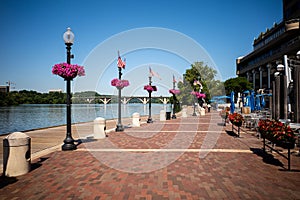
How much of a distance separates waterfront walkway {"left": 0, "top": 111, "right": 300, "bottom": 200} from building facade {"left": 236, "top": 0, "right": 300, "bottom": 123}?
14.4ft

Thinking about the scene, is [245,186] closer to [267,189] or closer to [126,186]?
[267,189]

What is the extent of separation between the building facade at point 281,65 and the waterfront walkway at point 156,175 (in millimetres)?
4398

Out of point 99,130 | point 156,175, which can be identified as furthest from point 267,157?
point 99,130

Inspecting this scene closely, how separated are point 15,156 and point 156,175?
3390 mm

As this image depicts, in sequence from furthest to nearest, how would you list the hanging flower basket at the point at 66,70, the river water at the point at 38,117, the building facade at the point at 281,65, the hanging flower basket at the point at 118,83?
the river water at the point at 38,117 → the hanging flower basket at the point at 118,83 → the building facade at the point at 281,65 → the hanging flower basket at the point at 66,70

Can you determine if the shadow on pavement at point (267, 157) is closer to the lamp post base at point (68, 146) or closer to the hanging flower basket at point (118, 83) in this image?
the lamp post base at point (68, 146)

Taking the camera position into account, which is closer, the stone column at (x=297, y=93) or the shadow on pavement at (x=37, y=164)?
the shadow on pavement at (x=37, y=164)

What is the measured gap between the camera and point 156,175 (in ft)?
16.8

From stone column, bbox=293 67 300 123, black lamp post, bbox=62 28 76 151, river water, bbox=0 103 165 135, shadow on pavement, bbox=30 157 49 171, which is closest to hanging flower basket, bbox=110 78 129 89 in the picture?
black lamp post, bbox=62 28 76 151

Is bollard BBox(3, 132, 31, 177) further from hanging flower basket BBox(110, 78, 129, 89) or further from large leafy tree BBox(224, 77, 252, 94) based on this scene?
large leafy tree BBox(224, 77, 252, 94)

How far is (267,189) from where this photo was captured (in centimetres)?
430

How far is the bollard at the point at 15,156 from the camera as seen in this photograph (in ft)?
Result: 16.8

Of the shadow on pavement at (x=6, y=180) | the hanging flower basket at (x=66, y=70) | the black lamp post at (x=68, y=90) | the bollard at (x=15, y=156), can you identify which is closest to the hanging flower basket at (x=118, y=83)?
the black lamp post at (x=68, y=90)

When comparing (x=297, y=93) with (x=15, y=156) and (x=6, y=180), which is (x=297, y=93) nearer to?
(x=15, y=156)
